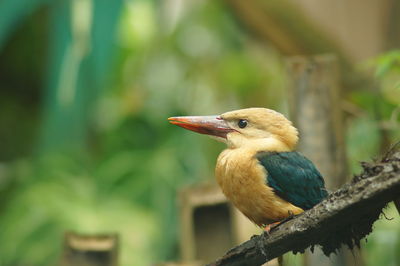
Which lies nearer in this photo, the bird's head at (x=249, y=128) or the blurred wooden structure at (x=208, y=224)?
the bird's head at (x=249, y=128)

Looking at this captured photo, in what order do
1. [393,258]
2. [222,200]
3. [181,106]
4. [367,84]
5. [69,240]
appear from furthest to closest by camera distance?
[181,106] → [367,84] → [393,258] → [222,200] → [69,240]

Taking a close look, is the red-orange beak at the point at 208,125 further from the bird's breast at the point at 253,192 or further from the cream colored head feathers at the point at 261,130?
the bird's breast at the point at 253,192

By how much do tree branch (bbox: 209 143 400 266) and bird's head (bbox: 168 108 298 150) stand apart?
0.40 metres

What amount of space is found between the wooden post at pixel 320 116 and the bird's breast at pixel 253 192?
2.64ft

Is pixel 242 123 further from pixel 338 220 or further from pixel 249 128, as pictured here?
pixel 338 220

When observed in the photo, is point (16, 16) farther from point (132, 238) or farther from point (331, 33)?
point (331, 33)

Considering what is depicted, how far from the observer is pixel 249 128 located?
7.84ft

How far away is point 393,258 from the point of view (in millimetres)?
3844

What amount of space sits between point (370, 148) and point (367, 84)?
46.4 inches

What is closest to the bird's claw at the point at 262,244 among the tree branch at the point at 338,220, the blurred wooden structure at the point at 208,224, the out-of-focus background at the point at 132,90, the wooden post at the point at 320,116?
the tree branch at the point at 338,220

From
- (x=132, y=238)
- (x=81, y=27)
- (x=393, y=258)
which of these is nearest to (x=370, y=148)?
(x=393, y=258)

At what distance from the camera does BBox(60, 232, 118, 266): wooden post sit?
119 inches

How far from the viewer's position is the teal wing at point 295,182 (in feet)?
7.20

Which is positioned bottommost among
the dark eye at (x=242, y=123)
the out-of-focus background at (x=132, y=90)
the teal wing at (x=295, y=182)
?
the teal wing at (x=295, y=182)
